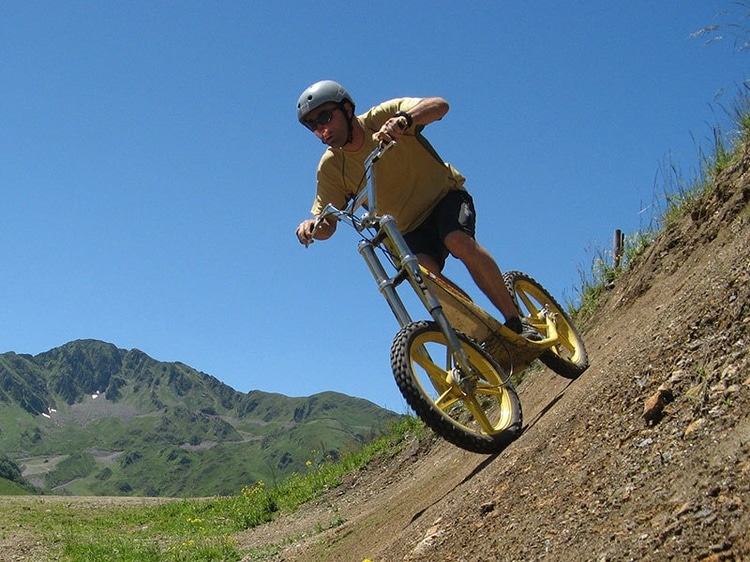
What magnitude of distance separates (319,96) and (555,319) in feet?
9.65

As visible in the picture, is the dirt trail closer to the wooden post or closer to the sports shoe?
the sports shoe

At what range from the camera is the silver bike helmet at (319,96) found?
530 centimetres

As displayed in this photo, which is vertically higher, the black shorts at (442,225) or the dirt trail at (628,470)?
the black shorts at (442,225)

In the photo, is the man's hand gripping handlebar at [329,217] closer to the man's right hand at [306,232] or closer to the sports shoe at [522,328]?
the man's right hand at [306,232]

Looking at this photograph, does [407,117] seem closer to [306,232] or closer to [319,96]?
[319,96]

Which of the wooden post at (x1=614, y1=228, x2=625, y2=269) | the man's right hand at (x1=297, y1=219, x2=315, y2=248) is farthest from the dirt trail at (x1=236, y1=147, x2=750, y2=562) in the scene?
the wooden post at (x1=614, y1=228, x2=625, y2=269)

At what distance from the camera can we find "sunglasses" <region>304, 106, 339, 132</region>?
5.38 meters

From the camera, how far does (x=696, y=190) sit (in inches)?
330

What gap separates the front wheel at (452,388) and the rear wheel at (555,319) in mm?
1255

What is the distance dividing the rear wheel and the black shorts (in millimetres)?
992

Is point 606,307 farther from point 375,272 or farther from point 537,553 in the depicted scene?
point 537,553

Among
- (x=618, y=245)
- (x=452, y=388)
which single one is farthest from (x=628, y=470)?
(x=618, y=245)

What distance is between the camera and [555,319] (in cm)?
688

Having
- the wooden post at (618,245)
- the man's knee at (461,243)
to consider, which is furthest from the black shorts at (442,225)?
the wooden post at (618,245)
